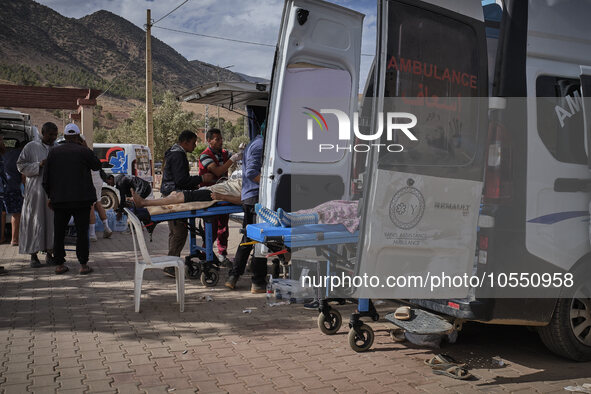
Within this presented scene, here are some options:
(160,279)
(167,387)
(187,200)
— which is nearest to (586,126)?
(167,387)

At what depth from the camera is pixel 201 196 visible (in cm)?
650

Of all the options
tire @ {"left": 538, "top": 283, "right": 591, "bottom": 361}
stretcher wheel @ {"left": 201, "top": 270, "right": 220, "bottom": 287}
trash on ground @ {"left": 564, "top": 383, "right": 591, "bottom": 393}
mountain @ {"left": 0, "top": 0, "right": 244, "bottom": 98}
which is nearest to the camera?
trash on ground @ {"left": 564, "top": 383, "right": 591, "bottom": 393}

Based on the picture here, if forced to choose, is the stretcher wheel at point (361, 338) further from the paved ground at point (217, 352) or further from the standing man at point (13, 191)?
the standing man at point (13, 191)

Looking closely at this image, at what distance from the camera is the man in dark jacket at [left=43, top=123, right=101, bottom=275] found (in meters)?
7.09

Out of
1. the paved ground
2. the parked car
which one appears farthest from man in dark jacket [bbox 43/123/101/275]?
the parked car

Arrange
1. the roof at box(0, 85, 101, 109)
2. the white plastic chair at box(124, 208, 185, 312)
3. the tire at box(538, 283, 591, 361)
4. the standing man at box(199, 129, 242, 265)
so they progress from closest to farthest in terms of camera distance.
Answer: the tire at box(538, 283, 591, 361) < the white plastic chair at box(124, 208, 185, 312) < the standing man at box(199, 129, 242, 265) < the roof at box(0, 85, 101, 109)

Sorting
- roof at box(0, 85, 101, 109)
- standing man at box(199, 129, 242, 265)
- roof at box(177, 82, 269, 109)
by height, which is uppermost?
roof at box(0, 85, 101, 109)

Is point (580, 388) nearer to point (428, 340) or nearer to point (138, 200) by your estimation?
point (428, 340)

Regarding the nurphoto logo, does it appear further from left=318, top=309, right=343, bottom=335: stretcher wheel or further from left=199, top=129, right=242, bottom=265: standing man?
left=318, top=309, right=343, bottom=335: stretcher wheel

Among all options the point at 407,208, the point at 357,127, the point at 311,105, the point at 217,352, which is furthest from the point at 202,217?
the point at 407,208

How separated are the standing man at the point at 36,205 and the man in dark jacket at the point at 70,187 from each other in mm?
564

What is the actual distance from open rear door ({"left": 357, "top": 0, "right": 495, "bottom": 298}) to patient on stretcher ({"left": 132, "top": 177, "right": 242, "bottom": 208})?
9.80ft

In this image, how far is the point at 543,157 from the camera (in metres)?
3.91

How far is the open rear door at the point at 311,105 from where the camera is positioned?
19.5 ft
